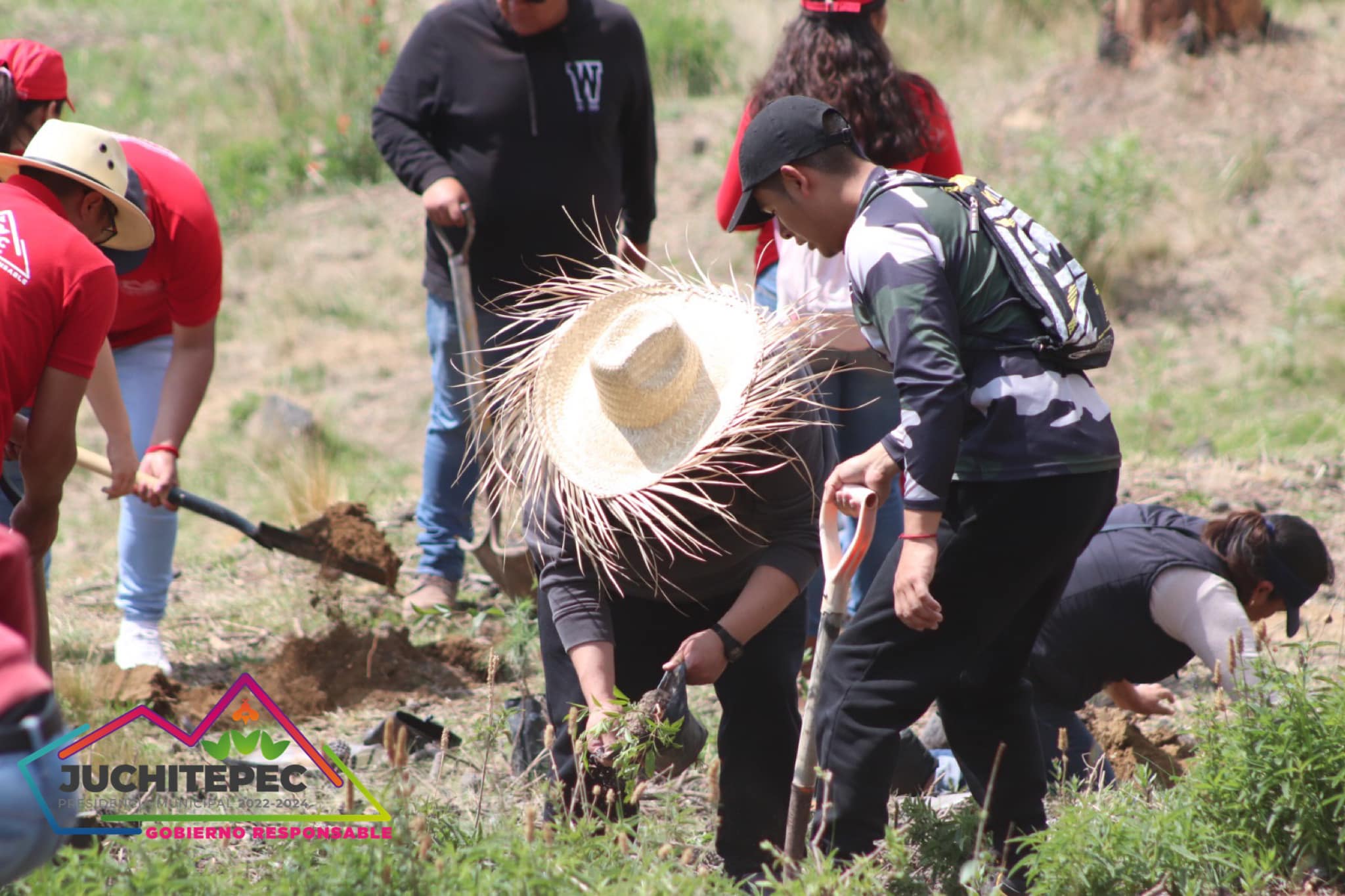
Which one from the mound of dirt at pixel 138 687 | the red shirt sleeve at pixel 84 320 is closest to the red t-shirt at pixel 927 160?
the red shirt sleeve at pixel 84 320

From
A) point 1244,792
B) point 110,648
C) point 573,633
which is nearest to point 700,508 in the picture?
point 573,633

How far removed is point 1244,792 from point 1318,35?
7.99 m

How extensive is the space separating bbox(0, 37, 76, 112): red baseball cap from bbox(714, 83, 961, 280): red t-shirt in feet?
5.65

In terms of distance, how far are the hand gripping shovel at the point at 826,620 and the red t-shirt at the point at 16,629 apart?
4.21ft

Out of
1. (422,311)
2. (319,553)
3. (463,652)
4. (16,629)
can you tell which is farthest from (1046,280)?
(422,311)

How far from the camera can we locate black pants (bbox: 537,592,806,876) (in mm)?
2738

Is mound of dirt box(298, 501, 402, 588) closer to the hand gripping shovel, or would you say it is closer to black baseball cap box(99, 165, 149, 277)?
black baseball cap box(99, 165, 149, 277)

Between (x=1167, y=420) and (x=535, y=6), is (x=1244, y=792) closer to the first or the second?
(x=535, y=6)

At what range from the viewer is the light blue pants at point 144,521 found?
3.82 meters

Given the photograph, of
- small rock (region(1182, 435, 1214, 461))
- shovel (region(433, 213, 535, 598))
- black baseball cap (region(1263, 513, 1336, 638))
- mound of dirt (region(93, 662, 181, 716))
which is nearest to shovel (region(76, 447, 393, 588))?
shovel (region(433, 213, 535, 598))

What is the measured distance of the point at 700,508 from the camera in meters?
2.75

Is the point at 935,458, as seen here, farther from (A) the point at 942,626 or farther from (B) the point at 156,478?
(B) the point at 156,478

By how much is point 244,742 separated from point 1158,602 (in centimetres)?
235

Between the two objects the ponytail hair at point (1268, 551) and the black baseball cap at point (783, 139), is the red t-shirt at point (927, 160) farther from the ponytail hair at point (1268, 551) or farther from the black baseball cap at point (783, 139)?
the ponytail hair at point (1268, 551)
